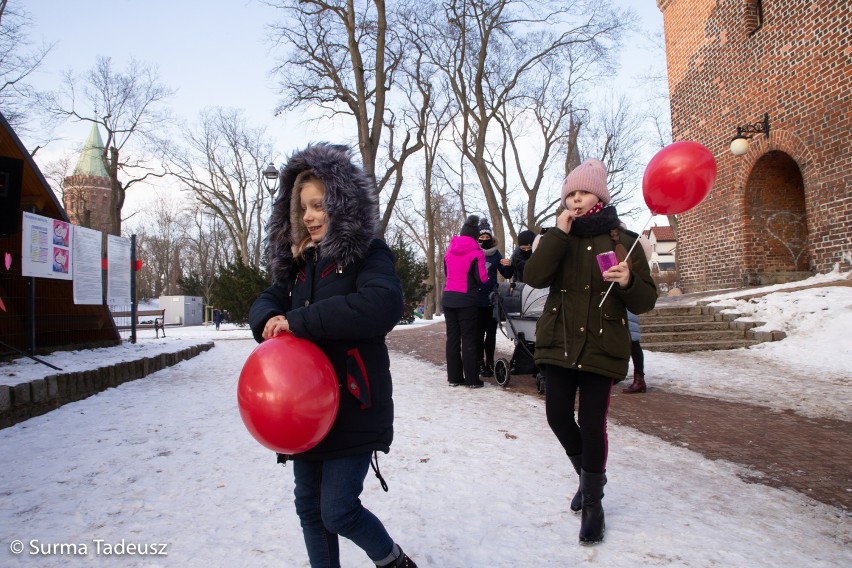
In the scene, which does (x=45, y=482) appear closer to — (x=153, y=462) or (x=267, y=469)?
(x=153, y=462)

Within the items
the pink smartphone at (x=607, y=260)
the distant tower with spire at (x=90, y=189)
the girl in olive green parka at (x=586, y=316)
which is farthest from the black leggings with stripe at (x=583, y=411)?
the distant tower with spire at (x=90, y=189)

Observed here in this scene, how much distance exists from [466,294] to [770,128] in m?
10.1

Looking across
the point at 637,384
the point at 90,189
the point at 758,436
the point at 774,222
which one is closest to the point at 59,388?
the point at 637,384

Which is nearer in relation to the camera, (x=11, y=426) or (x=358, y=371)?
(x=358, y=371)

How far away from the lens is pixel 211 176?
1362 inches

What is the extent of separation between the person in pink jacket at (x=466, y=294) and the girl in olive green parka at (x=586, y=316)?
359 centimetres

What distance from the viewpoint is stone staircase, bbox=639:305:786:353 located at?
9398 millimetres

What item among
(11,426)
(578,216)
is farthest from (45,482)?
(578,216)

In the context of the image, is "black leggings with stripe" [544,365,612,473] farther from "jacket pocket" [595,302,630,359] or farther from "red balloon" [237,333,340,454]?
"red balloon" [237,333,340,454]

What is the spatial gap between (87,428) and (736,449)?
534 cm

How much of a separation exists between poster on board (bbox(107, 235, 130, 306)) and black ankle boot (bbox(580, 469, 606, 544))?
330 inches

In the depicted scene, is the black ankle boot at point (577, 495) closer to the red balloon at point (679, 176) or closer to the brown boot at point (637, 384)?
the red balloon at point (679, 176)

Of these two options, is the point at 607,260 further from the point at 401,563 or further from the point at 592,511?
the point at 401,563

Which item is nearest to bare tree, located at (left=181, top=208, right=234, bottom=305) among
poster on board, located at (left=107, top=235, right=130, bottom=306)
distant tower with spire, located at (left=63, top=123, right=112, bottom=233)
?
distant tower with spire, located at (left=63, top=123, right=112, bottom=233)
